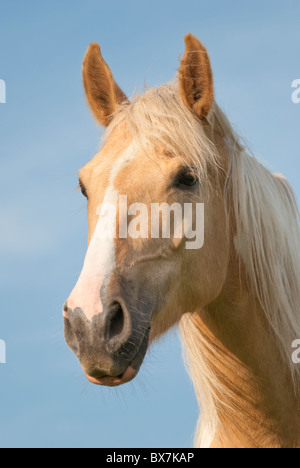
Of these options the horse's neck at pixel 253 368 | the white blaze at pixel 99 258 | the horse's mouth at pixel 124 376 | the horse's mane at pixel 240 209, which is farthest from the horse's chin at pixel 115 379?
the horse's mane at pixel 240 209

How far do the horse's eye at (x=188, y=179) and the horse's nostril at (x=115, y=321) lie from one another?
3.41 feet

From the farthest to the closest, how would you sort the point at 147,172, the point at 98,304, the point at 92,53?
1. the point at 92,53
2. the point at 147,172
3. the point at 98,304

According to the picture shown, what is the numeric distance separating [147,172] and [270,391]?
1.83 meters

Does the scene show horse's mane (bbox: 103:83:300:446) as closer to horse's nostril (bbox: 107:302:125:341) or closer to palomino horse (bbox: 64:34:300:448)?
palomino horse (bbox: 64:34:300:448)

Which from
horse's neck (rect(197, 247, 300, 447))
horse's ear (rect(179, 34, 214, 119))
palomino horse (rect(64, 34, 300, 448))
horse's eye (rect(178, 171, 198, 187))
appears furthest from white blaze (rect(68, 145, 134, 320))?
horse's neck (rect(197, 247, 300, 447))

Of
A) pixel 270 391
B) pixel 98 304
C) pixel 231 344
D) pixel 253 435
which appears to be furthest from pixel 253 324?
pixel 98 304

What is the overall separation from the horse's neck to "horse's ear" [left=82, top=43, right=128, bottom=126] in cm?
167

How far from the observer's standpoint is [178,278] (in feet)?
14.0

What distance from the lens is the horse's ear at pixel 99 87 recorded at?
518 centimetres

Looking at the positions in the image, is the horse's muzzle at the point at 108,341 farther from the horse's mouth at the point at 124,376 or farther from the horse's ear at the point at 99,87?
the horse's ear at the point at 99,87

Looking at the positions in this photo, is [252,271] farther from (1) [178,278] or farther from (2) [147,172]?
(2) [147,172]

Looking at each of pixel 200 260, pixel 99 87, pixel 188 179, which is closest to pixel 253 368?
pixel 200 260

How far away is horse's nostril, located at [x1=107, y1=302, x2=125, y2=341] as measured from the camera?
368 centimetres

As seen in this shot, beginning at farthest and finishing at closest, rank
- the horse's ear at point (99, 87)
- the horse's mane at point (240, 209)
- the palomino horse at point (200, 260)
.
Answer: the horse's ear at point (99, 87)
the horse's mane at point (240, 209)
the palomino horse at point (200, 260)
